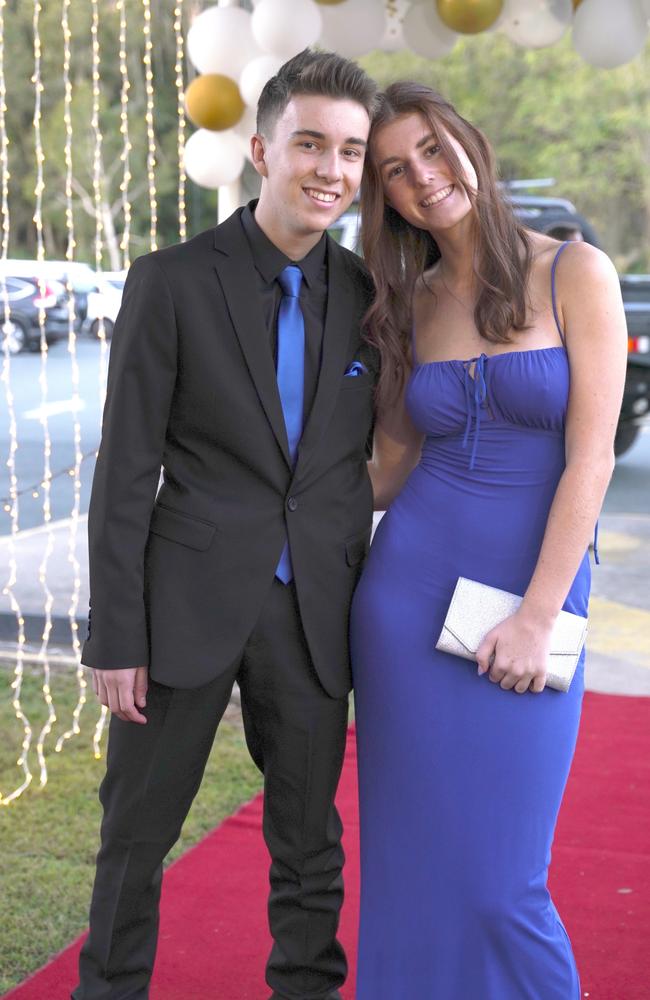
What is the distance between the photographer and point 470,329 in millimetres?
2406

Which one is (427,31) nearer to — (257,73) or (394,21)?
(394,21)

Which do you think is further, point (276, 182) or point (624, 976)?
point (624, 976)

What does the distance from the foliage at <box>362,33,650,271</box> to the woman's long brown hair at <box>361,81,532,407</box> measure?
25.3 meters

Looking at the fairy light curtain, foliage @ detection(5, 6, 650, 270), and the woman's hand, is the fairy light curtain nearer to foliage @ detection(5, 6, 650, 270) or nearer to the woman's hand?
foliage @ detection(5, 6, 650, 270)

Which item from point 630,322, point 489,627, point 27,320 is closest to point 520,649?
point 489,627

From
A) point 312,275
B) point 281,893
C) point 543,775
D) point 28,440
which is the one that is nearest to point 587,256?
point 312,275

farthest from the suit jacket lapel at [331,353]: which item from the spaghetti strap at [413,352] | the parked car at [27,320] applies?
the parked car at [27,320]

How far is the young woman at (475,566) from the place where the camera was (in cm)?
227

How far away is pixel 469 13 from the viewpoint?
191 inches

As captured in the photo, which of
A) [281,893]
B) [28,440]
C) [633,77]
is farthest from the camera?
[633,77]

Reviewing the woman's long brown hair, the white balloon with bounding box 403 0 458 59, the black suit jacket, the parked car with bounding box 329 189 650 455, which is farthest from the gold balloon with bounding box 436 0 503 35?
the parked car with bounding box 329 189 650 455

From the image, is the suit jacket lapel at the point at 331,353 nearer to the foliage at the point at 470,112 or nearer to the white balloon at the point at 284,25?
the white balloon at the point at 284,25

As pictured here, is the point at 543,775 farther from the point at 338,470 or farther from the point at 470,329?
the point at 470,329

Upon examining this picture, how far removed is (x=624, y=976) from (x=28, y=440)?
10.1 meters
